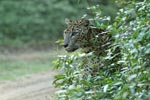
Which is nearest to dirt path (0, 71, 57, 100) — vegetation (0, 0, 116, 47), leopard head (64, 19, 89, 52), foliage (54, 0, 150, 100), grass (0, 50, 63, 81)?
grass (0, 50, 63, 81)

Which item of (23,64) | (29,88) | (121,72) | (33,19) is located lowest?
(121,72)

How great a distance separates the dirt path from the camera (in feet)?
36.9

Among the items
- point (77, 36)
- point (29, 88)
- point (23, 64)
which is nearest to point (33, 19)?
point (23, 64)

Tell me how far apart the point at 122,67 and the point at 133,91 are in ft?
4.28

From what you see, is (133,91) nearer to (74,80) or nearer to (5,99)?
(74,80)

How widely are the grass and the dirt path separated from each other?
26.0 inches

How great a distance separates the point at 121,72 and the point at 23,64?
11.3 meters

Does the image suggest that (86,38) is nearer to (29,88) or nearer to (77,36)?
(77,36)

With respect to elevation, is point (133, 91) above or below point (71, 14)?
below

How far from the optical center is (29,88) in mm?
12594

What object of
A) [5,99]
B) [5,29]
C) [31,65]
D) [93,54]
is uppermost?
[5,29]

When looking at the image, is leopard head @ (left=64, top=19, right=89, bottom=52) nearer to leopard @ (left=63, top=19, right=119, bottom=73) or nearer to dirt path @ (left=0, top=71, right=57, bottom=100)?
leopard @ (left=63, top=19, right=119, bottom=73)

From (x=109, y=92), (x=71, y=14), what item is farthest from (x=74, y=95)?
(x=71, y=14)

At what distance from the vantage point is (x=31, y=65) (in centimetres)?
1728
